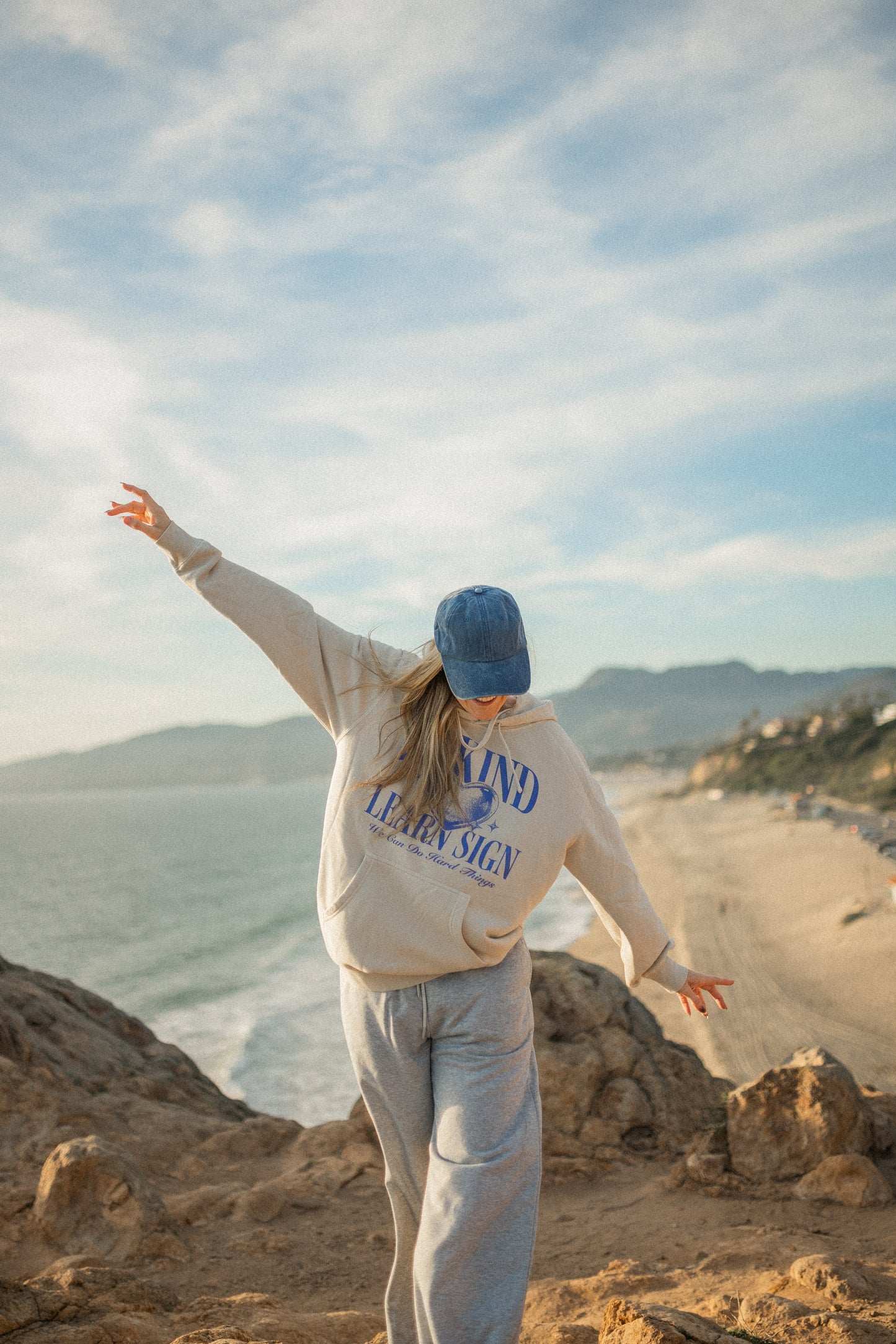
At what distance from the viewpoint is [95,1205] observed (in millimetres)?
3980

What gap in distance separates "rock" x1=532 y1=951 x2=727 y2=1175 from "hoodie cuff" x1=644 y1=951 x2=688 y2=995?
3.13 m

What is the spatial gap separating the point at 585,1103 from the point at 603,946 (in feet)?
57.5

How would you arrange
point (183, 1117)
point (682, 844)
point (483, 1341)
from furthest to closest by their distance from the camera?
point (682, 844), point (183, 1117), point (483, 1341)

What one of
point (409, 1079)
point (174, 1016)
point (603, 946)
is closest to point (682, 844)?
point (603, 946)

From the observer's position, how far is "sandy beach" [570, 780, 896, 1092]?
15.1 meters

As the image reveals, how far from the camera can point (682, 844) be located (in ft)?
154

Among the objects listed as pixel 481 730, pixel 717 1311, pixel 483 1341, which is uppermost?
pixel 481 730

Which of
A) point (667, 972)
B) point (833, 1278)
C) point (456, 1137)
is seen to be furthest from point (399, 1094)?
point (833, 1278)

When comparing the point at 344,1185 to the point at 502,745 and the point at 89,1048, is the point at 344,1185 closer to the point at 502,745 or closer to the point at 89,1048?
the point at 89,1048

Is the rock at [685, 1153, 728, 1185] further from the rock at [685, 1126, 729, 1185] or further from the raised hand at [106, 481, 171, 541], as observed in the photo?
the raised hand at [106, 481, 171, 541]

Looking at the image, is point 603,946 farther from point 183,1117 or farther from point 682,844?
point 682,844

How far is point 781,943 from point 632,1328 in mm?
23505

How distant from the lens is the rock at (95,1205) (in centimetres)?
387

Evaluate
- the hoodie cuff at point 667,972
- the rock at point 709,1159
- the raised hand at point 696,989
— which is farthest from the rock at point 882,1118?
the hoodie cuff at point 667,972
